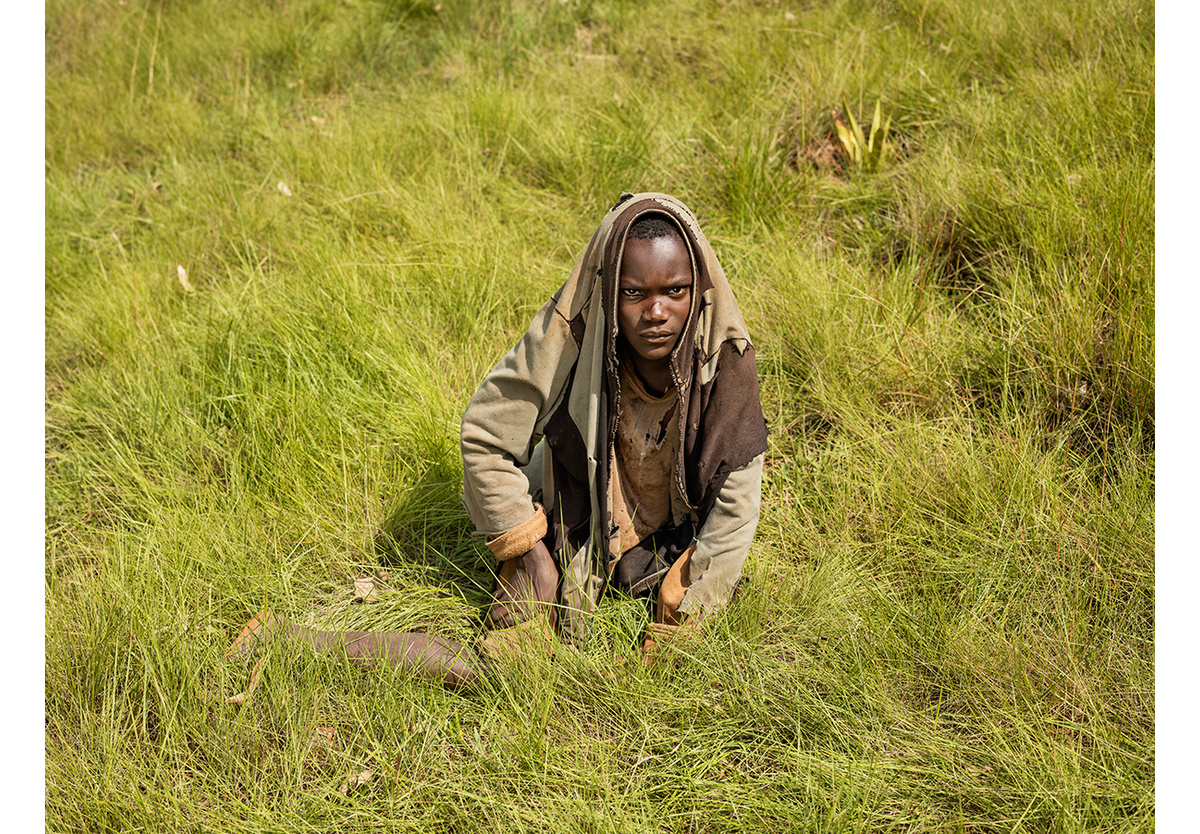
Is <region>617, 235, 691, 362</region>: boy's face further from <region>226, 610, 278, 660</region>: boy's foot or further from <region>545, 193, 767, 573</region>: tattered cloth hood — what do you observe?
<region>226, 610, 278, 660</region>: boy's foot

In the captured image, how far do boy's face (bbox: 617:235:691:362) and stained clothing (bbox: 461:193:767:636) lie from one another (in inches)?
1.3

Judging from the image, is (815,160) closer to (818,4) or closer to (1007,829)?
(818,4)

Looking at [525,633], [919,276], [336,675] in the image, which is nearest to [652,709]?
[525,633]

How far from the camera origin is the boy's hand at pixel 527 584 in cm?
236

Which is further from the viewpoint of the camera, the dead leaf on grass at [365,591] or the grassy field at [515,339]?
the dead leaf on grass at [365,591]

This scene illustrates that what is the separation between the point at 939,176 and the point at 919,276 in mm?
495

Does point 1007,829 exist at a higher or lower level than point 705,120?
lower

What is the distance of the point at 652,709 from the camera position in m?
2.30

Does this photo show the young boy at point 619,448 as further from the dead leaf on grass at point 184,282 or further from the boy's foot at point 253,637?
the dead leaf on grass at point 184,282

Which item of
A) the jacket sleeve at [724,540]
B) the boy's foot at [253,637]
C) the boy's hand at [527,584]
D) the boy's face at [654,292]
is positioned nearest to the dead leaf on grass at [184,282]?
the boy's foot at [253,637]

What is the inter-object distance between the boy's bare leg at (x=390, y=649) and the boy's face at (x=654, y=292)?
1.04 metres

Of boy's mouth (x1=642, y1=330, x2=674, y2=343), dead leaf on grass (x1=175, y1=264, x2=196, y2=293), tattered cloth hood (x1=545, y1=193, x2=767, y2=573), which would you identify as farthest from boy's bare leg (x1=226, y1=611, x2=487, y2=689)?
dead leaf on grass (x1=175, y1=264, x2=196, y2=293)

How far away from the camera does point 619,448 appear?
2.32m

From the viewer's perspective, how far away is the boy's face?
1935 millimetres
